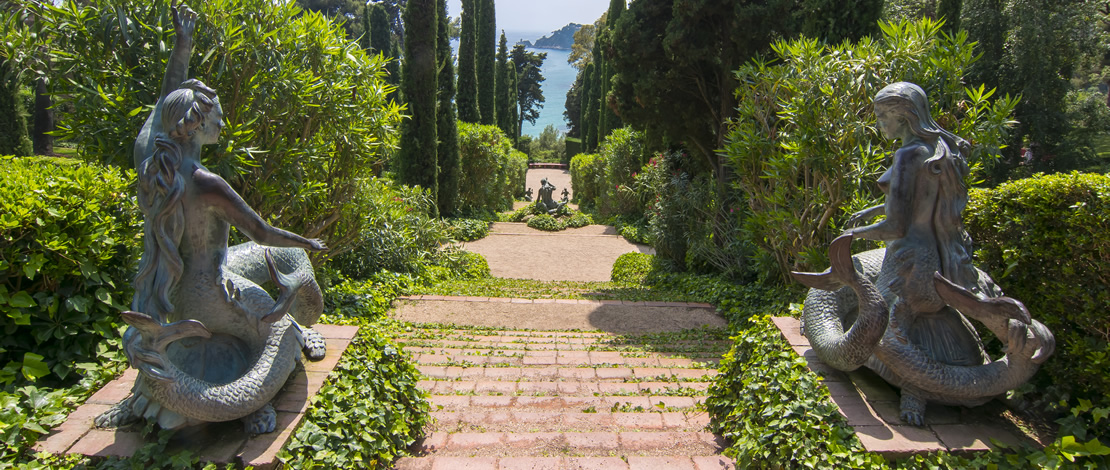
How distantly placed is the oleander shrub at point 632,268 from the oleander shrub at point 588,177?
8.56m

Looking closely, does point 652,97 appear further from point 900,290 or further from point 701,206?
point 900,290

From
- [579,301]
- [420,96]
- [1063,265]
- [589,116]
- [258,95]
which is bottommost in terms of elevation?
[579,301]

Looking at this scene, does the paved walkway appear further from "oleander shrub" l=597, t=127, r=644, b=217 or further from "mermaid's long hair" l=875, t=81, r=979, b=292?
"mermaid's long hair" l=875, t=81, r=979, b=292

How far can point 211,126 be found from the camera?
9.20 ft

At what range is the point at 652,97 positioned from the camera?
1020 cm

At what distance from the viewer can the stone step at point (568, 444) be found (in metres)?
3.37

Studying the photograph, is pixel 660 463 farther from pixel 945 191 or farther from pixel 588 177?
pixel 588 177

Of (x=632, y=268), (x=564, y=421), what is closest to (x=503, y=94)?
(x=632, y=268)

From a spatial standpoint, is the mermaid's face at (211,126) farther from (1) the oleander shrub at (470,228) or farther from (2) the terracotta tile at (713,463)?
(1) the oleander shrub at (470,228)

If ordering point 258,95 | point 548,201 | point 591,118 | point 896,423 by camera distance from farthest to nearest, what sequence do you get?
point 591,118, point 548,201, point 258,95, point 896,423

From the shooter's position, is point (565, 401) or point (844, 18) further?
point (844, 18)

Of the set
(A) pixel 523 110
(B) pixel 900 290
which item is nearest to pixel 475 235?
(B) pixel 900 290

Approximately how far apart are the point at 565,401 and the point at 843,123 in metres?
3.60

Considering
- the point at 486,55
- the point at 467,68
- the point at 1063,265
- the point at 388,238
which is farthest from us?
the point at 486,55
